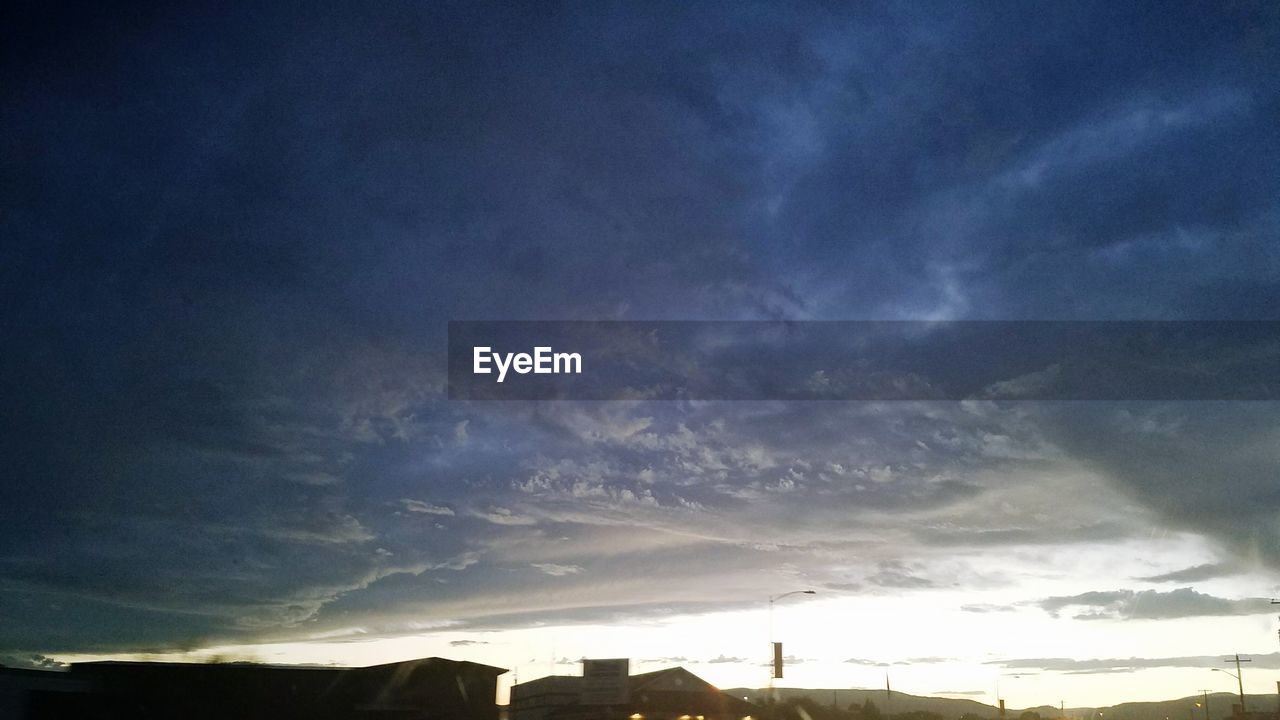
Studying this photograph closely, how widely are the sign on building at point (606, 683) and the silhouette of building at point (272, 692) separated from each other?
16201 millimetres

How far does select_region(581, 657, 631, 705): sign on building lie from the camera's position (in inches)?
3388

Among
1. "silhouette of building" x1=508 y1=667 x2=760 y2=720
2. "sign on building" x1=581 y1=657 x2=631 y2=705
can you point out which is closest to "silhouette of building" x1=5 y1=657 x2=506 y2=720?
"sign on building" x1=581 y1=657 x2=631 y2=705

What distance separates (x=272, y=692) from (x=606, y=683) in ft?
103

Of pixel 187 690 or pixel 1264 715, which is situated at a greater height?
pixel 187 690

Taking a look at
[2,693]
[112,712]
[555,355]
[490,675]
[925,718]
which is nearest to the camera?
[555,355]

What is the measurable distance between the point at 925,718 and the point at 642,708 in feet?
346

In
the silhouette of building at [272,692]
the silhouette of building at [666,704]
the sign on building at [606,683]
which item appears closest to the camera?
the silhouette of building at [272,692]

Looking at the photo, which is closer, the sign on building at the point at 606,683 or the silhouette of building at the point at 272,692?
the silhouette of building at the point at 272,692

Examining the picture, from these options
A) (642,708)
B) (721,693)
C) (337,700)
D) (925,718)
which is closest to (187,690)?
(337,700)

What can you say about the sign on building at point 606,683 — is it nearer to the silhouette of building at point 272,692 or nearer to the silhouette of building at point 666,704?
the silhouette of building at point 666,704

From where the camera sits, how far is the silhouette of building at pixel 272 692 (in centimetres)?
6388

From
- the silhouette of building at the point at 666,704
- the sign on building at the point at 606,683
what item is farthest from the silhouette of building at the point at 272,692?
the silhouette of building at the point at 666,704

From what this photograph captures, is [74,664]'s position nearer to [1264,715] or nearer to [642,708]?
[642,708]

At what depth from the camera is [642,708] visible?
3516 inches
